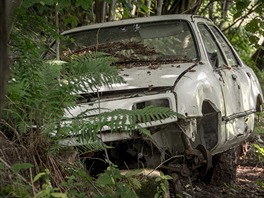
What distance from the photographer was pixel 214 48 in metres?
8.30

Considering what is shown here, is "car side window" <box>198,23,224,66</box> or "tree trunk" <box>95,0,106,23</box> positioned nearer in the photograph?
"car side window" <box>198,23,224,66</box>

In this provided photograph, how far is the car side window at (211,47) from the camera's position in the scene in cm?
776

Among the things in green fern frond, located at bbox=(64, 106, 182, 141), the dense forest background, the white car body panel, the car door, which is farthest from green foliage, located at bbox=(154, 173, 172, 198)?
the car door

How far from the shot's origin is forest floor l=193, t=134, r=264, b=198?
7.89 meters

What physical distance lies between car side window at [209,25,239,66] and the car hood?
5.70ft

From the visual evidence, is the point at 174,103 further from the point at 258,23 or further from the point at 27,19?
the point at 258,23

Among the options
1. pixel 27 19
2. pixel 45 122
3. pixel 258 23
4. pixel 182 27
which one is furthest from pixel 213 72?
pixel 258 23

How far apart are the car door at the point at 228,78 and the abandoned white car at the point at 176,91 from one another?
11mm

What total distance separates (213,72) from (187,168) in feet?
5.01

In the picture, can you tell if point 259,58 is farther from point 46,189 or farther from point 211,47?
point 46,189

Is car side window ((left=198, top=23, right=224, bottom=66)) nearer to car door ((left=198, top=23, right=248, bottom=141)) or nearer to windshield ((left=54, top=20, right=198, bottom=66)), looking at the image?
car door ((left=198, top=23, right=248, bottom=141))

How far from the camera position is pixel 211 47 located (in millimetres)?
8148

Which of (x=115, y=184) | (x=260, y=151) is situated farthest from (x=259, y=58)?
(x=115, y=184)

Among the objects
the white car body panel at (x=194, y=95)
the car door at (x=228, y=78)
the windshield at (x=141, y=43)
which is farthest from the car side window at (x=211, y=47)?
the windshield at (x=141, y=43)
